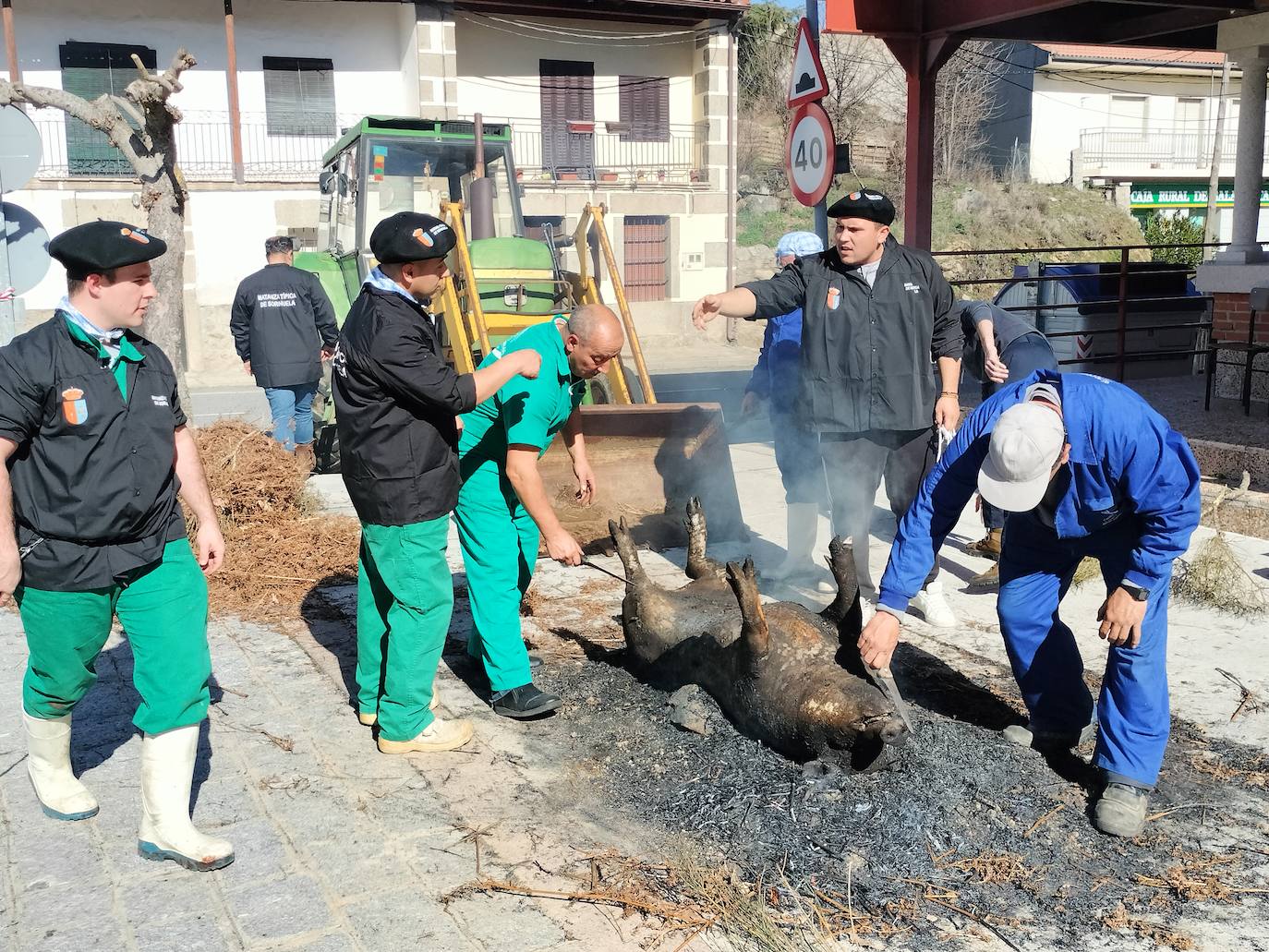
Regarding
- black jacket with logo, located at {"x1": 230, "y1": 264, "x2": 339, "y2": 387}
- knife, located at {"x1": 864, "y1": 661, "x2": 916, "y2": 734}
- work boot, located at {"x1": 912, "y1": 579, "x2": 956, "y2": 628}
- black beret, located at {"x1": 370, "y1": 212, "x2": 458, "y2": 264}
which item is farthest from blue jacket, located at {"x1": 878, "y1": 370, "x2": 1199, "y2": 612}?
black jacket with logo, located at {"x1": 230, "y1": 264, "x2": 339, "y2": 387}

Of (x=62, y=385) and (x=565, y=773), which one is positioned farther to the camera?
(x=565, y=773)

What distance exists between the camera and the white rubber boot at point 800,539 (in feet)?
20.6

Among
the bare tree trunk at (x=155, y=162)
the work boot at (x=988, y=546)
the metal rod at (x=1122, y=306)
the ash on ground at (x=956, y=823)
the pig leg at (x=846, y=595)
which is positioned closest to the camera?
the ash on ground at (x=956, y=823)

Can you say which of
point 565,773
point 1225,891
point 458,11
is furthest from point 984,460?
point 458,11

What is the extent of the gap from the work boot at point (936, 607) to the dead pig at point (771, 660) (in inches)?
50.8

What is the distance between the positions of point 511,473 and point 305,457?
3980mm

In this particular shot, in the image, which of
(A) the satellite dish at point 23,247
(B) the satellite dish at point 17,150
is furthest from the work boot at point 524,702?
(B) the satellite dish at point 17,150

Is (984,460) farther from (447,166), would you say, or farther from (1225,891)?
(447,166)

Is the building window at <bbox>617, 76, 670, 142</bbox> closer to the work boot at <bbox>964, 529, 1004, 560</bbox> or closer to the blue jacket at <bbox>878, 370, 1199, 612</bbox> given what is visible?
the work boot at <bbox>964, 529, 1004, 560</bbox>

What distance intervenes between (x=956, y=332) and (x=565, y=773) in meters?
2.95

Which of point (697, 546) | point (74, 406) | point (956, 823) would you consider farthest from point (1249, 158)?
point (74, 406)

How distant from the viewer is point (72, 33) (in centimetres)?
2169

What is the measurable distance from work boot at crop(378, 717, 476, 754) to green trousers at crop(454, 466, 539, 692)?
36 cm

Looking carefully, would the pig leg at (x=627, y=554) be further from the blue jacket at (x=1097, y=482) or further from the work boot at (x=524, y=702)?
the blue jacket at (x=1097, y=482)
